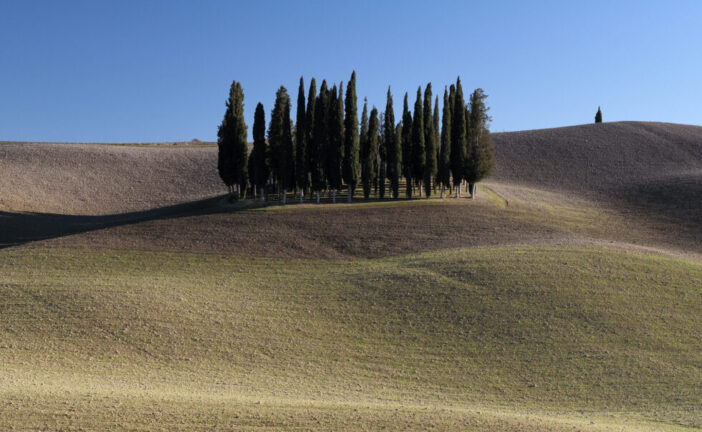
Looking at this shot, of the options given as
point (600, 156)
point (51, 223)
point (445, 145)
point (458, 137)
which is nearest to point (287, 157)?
point (445, 145)

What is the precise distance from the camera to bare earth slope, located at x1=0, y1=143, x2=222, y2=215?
80812 mm

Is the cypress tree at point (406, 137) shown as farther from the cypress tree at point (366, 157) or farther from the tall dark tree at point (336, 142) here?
the tall dark tree at point (336, 142)

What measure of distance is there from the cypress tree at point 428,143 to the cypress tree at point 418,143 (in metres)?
0.49

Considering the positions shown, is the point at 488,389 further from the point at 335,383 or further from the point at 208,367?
the point at 208,367

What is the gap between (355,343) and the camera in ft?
86.0

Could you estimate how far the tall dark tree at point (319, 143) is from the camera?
5891 centimetres

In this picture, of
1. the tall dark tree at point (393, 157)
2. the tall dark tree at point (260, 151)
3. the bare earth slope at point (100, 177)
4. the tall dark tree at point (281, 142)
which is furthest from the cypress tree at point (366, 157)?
the bare earth slope at point (100, 177)

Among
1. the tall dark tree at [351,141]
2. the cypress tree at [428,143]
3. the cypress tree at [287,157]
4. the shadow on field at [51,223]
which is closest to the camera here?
the shadow on field at [51,223]

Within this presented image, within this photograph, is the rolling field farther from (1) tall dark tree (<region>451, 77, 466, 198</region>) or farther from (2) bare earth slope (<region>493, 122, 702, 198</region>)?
(2) bare earth slope (<region>493, 122, 702, 198</region>)

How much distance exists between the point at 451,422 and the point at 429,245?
28.3m

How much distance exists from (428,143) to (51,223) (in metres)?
42.6

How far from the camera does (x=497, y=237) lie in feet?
153

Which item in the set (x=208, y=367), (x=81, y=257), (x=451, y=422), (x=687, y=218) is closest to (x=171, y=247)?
(x=81, y=257)

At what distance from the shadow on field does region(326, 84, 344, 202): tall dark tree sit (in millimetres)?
10957
